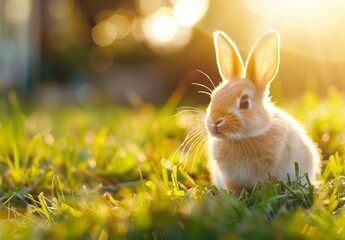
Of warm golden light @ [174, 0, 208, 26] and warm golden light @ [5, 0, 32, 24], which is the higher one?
warm golden light @ [174, 0, 208, 26]

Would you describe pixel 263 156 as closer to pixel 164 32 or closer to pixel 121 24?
pixel 164 32

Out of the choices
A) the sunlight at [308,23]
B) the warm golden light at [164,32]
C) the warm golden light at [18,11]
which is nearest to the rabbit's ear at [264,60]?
the sunlight at [308,23]

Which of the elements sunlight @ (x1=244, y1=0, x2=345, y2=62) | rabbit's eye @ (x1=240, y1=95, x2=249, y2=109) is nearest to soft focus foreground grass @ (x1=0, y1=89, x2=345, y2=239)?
rabbit's eye @ (x1=240, y1=95, x2=249, y2=109)

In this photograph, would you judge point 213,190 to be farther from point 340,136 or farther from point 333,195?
point 340,136

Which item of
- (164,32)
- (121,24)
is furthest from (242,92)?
(121,24)

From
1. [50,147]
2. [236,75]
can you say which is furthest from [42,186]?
[236,75]

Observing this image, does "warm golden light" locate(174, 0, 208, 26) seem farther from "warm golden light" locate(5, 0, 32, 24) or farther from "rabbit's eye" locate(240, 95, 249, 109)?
"rabbit's eye" locate(240, 95, 249, 109)
